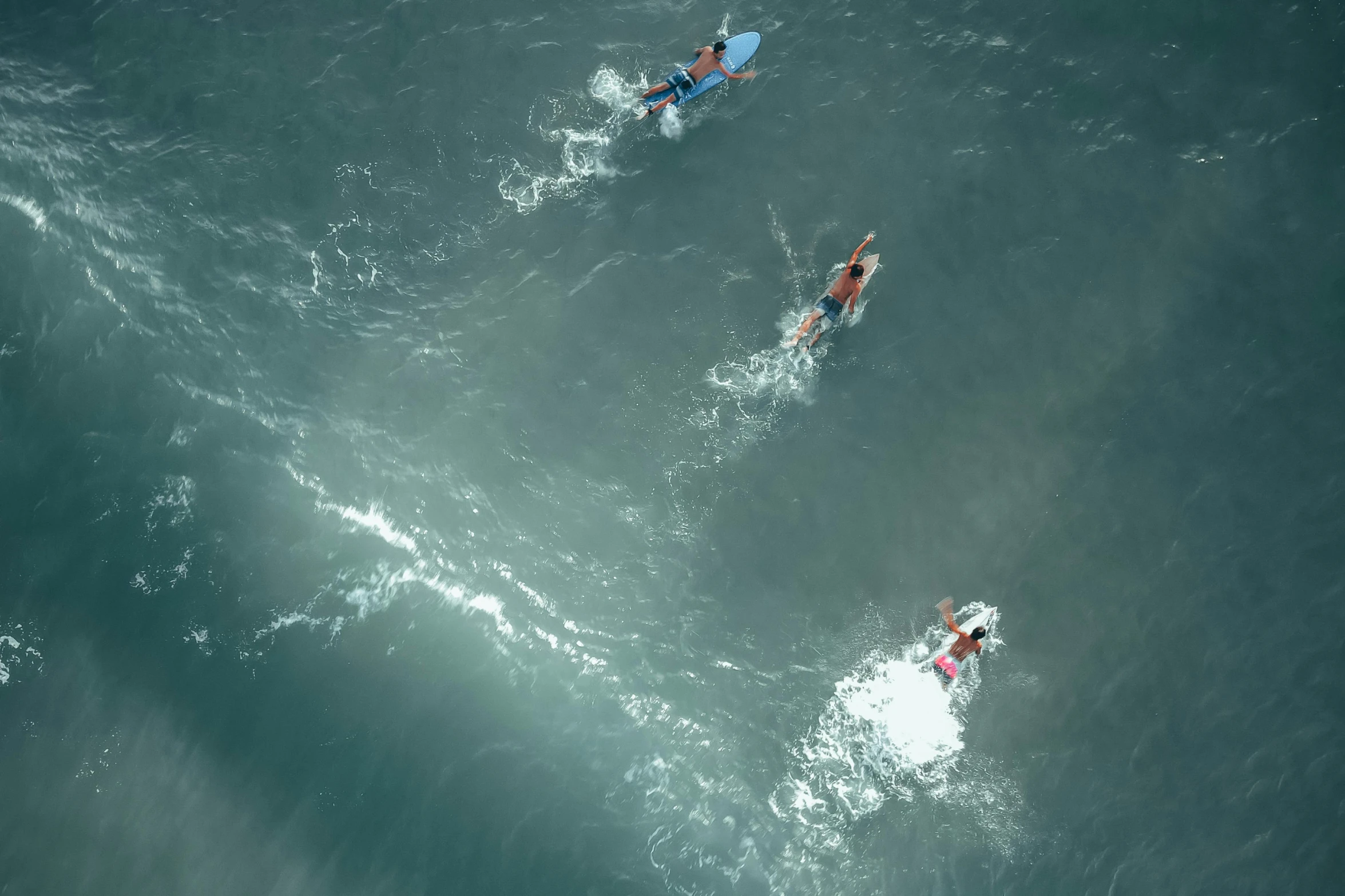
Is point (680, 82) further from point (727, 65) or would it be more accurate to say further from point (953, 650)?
point (953, 650)

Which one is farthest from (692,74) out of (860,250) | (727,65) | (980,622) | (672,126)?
(980,622)

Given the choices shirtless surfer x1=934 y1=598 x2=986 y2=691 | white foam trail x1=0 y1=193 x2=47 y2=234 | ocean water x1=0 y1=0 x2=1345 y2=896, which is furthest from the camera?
white foam trail x1=0 y1=193 x2=47 y2=234

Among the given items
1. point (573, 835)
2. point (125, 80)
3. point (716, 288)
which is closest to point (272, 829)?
point (573, 835)

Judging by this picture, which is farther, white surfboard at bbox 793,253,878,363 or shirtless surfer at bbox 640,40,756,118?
shirtless surfer at bbox 640,40,756,118

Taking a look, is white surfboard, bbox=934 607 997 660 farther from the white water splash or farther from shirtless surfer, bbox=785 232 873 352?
shirtless surfer, bbox=785 232 873 352

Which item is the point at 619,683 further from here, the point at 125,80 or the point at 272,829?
the point at 125,80

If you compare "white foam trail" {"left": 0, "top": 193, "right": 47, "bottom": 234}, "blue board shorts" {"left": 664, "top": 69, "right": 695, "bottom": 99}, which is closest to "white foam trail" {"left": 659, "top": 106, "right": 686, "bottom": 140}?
"blue board shorts" {"left": 664, "top": 69, "right": 695, "bottom": 99}
